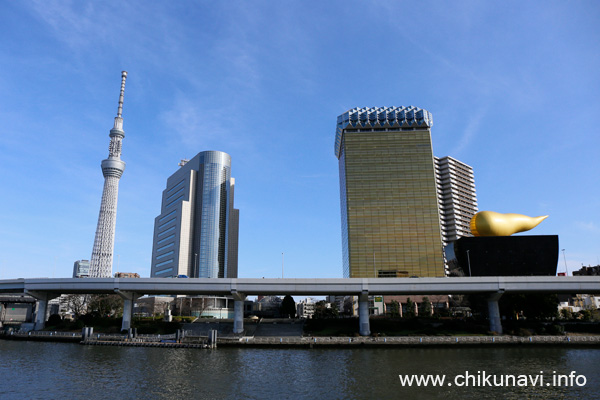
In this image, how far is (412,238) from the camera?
14788cm

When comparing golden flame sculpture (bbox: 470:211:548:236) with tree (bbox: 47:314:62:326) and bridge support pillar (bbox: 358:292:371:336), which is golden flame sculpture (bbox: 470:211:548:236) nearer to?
bridge support pillar (bbox: 358:292:371:336)

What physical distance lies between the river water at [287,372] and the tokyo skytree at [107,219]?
137m

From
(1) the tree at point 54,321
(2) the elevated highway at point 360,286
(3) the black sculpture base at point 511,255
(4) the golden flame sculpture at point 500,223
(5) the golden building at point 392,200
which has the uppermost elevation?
(5) the golden building at point 392,200

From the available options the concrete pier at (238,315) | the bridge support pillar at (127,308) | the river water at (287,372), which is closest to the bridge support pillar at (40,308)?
the bridge support pillar at (127,308)

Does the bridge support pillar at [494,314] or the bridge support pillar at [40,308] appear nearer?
the bridge support pillar at [494,314]

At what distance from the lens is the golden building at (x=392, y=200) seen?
146 m

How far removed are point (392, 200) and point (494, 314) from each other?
7843cm

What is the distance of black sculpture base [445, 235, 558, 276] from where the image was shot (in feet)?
271

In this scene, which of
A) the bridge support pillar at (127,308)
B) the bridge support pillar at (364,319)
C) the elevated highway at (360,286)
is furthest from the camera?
the bridge support pillar at (127,308)

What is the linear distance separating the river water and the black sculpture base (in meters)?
23.4

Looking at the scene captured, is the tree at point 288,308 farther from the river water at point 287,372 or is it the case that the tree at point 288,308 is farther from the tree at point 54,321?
the river water at point 287,372

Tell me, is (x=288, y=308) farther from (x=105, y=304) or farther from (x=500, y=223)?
(x=500, y=223)

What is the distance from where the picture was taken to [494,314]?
75.8 m

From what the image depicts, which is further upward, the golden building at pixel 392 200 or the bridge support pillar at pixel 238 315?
the golden building at pixel 392 200
